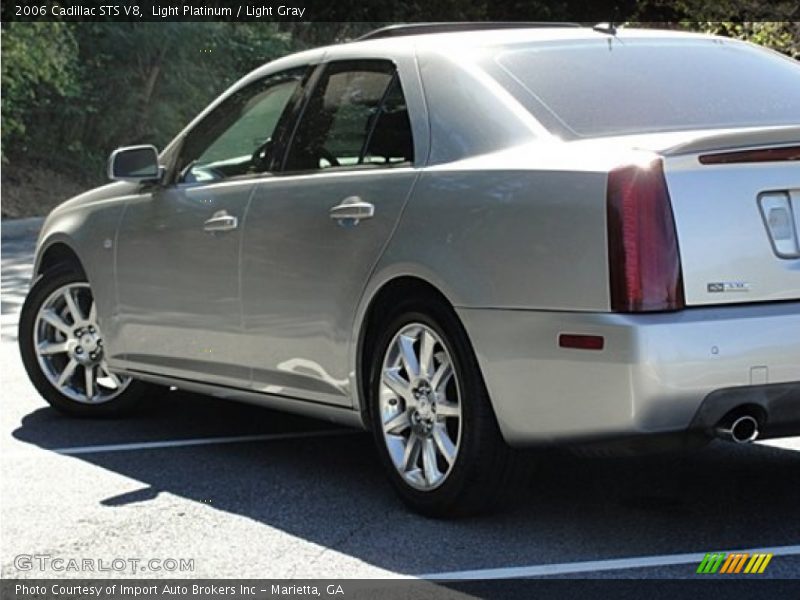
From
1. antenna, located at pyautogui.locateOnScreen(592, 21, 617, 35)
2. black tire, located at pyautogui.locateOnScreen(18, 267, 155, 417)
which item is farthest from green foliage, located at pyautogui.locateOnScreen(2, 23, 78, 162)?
antenna, located at pyautogui.locateOnScreen(592, 21, 617, 35)

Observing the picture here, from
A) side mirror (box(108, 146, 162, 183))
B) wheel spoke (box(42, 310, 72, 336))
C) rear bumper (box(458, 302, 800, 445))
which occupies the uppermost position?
side mirror (box(108, 146, 162, 183))

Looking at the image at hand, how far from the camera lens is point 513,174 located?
528 cm

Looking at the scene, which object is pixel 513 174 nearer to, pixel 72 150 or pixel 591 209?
pixel 591 209

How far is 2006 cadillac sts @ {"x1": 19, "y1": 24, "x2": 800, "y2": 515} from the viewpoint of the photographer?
4.95 m

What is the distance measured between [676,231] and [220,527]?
1.93 meters

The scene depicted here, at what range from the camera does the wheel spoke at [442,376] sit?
5.52 m

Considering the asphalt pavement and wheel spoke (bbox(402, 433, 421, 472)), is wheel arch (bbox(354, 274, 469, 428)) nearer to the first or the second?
wheel spoke (bbox(402, 433, 421, 472))

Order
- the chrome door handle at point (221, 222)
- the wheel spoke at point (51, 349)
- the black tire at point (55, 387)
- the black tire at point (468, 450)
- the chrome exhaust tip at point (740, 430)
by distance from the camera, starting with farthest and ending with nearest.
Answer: the wheel spoke at point (51, 349)
the black tire at point (55, 387)
the chrome door handle at point (221, 222)
the black tire at point (468, 450)
the chrome exhaust tip at point (740, 430)

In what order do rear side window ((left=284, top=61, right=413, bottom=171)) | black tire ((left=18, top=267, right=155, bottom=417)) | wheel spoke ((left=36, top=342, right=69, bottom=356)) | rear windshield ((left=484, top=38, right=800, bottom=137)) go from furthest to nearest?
wheel spoke ((left=36, top=342, right=69, bottom=356))
black tire ((left=18, top=267, right=155, bottom=417))
rear side window ((left=284, top=61, right=413, bottom=171))
rear windshield ((left=484, top=38, right=800, bottom=137))

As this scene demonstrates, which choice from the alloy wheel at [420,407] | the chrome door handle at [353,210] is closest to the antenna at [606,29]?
the chrome door handle at [353,210]

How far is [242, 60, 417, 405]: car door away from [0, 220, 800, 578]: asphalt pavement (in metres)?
0.50

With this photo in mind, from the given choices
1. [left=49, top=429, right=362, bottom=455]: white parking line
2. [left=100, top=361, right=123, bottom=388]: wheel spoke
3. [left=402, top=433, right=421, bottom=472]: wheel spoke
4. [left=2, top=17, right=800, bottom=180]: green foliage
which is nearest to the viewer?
[left=402, top=433, right=421, bottom=472]: wheel spoke

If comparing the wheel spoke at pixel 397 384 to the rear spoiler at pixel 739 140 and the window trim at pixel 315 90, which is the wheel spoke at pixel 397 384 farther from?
the rear spoiler at pixel 739 140

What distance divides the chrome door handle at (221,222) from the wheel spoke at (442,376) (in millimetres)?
1387
